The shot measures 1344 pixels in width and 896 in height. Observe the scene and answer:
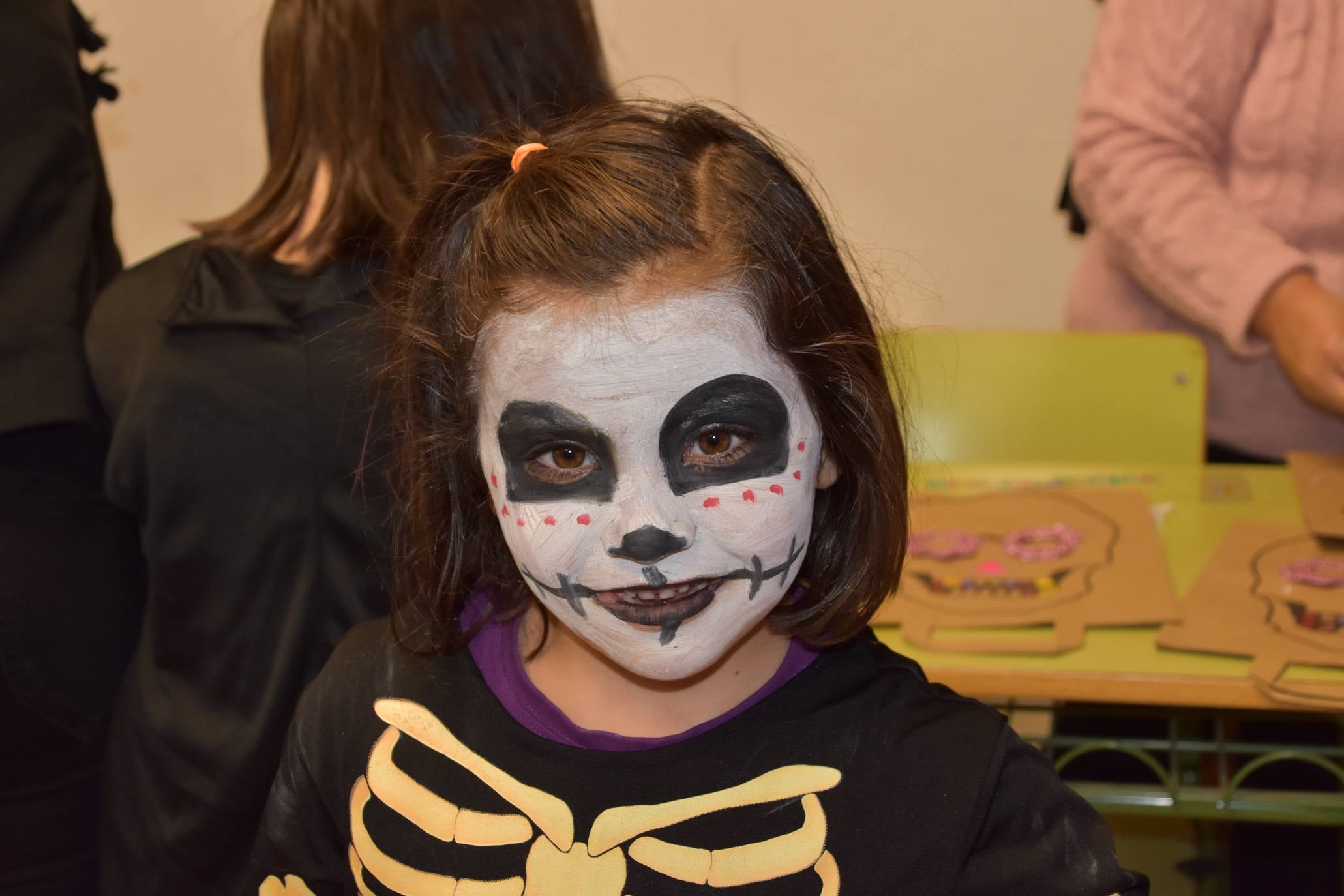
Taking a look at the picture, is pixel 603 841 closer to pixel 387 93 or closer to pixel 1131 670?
pixel 1131 670

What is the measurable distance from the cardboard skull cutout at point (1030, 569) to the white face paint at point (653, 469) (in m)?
0.49

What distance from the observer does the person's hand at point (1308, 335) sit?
58.6 inches

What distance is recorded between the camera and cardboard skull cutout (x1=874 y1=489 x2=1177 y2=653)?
4.27ft

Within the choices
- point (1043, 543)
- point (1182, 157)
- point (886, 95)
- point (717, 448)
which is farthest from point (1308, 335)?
point (886, 95)

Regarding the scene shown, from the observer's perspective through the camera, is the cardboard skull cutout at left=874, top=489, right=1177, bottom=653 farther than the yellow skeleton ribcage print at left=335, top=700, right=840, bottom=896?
Yes

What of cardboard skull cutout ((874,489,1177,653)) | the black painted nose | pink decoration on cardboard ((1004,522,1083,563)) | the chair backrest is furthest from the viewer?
the chair backrest

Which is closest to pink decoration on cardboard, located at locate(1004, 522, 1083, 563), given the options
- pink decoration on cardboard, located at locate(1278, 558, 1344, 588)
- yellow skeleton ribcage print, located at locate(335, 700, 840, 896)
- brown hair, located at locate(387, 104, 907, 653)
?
pink decoration on cardboard, located at locate(1278, 558, 1344, 588)

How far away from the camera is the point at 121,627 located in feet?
4.45

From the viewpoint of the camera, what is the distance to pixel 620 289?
2.67 feet

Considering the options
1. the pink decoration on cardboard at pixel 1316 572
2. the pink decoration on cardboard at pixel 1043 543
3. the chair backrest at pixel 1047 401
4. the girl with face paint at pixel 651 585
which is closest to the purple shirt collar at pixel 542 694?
the girl with face paint at pixel 651 585

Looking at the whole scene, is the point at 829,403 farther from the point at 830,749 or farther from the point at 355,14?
the point at 355,14

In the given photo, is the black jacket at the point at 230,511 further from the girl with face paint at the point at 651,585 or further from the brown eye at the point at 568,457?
the brown eye at the point at 568,457

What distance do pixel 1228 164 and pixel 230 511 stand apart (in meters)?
1.32

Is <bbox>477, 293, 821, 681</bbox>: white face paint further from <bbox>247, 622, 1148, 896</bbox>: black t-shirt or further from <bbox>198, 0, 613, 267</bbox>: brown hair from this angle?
<bbox>198, 0, 613, 267</bbox>: brown hair
